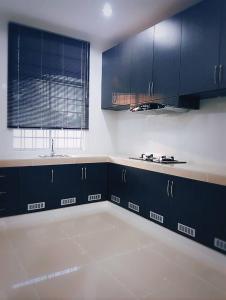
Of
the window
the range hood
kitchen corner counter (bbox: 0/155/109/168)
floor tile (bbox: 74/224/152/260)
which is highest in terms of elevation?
the range hood

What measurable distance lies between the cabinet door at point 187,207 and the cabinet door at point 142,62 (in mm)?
1342

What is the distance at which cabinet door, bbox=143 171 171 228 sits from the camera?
2748mm

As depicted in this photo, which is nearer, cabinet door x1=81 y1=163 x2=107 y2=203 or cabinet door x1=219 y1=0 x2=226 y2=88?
cabinet door x1=219 y1=0 x2=226 y2=88

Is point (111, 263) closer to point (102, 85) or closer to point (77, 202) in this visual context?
point (77, 202)

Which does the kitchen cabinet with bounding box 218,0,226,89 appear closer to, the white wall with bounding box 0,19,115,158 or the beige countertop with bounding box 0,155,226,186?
the beige countertop with bounding box 0,155,226,186

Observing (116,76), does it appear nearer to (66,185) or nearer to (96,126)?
(96,126)

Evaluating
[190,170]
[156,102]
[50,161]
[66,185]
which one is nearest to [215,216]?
[190,170]

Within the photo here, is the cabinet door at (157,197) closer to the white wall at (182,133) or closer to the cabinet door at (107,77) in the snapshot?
the white wall at (182,133)

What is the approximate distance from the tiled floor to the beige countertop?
2.34ft

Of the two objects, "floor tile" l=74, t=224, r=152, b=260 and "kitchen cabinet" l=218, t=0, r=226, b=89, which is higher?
"kitchen cabinet" l=218, t=0, r=226, b=89

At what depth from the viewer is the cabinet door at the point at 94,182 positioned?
3.64 m

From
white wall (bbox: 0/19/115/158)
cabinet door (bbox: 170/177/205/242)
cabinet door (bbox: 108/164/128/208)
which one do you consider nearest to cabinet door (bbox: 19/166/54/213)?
white wall (bbox: 0/19/115/158)

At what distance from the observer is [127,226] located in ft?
10.5

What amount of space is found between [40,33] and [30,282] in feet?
10.6
